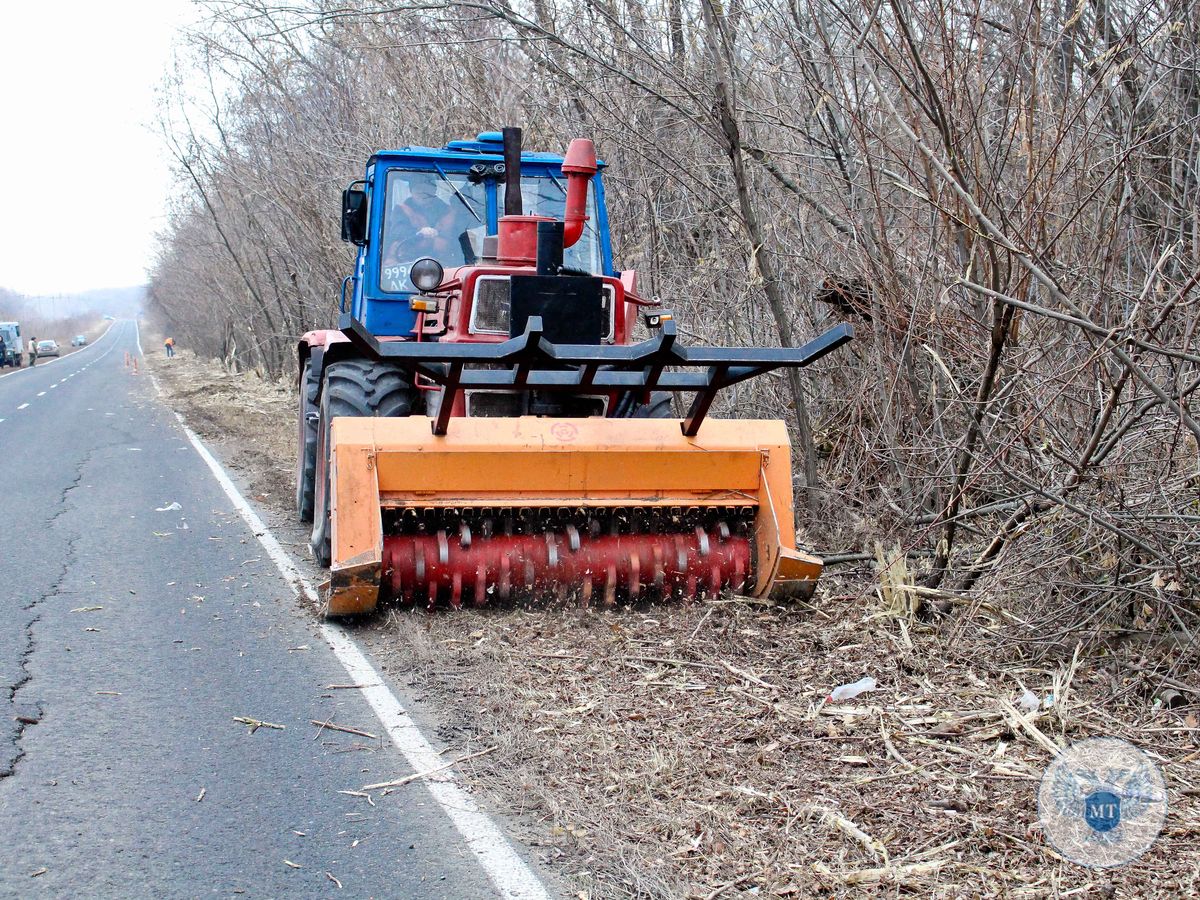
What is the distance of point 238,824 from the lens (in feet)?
12.6

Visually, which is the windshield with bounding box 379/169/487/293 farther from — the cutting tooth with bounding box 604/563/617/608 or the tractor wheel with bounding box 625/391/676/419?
the cutting tooth with bounding box 604/563/617/608

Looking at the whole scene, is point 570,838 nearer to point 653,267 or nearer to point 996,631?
point 996,631

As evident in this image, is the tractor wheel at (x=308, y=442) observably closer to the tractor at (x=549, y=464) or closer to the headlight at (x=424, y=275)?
the tractor at (x=549, y=464)

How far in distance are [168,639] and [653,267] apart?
5949 mm

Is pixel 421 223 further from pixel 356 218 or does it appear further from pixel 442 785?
pixel 442 785

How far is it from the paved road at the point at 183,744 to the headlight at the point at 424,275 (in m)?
2.10

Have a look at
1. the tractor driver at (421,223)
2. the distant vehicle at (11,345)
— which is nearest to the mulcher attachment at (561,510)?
the tractor driver at (421,223)

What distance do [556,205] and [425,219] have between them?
3.19 ft

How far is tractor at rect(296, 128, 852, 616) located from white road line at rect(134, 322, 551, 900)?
35 centimetres

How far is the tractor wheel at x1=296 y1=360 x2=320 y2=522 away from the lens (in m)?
8.83

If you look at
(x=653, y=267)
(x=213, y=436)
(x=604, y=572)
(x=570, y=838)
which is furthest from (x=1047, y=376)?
(x=213, y=436)

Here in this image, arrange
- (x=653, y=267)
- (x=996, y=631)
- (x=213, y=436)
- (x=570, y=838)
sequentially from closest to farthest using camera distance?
(x=570, y=838) < (x=996, y=631) < (x=653, y=267) < (x=213, y=436)

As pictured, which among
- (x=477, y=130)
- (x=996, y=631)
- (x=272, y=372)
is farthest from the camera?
(x=272, y=372)

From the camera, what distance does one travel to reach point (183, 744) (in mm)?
4535
